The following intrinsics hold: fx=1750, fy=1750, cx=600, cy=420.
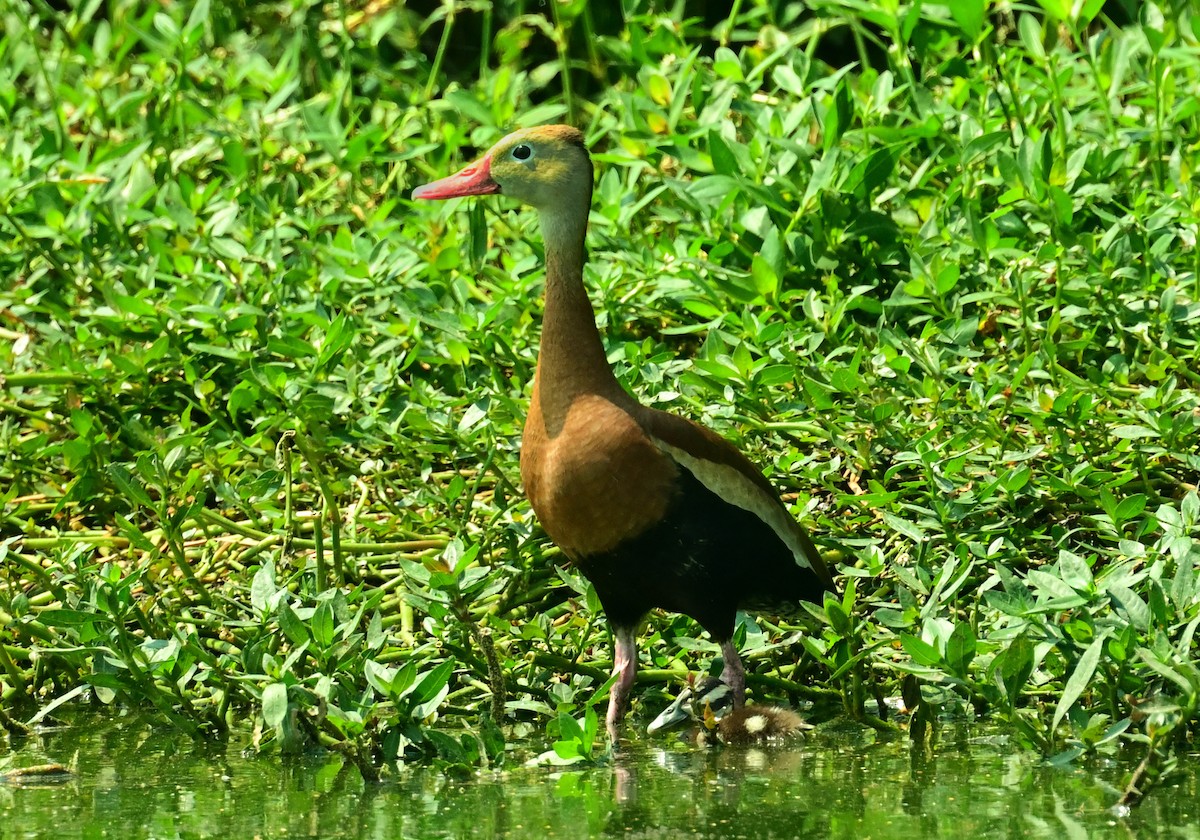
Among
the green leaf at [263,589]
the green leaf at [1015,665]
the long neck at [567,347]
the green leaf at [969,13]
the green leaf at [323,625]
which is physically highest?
the green leaf at [969,13]

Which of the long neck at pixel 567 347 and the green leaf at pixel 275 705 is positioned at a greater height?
the long neck at pixel 567 347

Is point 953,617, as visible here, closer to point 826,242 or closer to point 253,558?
point 826,242

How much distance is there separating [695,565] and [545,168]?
129cm

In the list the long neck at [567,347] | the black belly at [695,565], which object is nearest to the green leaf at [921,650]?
the black belly at [695,565]

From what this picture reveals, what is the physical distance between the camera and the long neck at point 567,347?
459 cm

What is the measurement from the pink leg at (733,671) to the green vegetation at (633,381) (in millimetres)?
92

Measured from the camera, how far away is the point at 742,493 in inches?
182

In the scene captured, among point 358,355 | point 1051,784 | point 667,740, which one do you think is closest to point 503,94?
point 358,355

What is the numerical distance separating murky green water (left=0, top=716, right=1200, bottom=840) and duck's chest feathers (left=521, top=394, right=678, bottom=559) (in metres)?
0.57

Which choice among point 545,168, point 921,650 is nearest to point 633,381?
point 545,168

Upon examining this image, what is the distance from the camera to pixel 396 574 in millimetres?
5336

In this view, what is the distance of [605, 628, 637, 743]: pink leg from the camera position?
14.9 ft

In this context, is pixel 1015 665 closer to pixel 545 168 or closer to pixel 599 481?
pixel 599 481

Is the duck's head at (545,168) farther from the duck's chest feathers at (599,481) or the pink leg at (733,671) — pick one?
the pink leg at (733,671)
